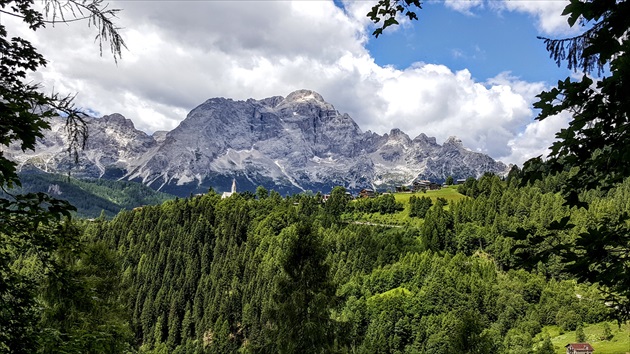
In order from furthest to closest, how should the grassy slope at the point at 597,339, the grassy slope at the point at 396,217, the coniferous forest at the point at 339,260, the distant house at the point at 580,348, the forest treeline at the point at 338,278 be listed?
the grassy slope at the point at 396,217 → the distant house at the point at 580,348 → the grassy slope at the point at 597,339 → the forest treeline at the point at 338,278 → the coniferous forest at the point at 339,260

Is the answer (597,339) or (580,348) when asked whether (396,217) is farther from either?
(580,348)

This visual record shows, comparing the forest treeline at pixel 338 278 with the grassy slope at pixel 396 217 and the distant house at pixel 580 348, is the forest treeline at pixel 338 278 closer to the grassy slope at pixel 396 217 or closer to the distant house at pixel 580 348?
the distant house at pixel 580 348

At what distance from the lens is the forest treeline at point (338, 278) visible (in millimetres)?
26750

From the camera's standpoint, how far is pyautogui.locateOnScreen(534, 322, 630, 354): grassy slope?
221 ft

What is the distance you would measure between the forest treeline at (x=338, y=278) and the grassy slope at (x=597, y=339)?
8.17 ft

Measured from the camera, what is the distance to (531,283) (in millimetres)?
98750

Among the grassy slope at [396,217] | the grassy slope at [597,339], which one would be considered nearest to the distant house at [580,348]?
the grassy slope at [597,339]

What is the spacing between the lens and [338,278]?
111 meters

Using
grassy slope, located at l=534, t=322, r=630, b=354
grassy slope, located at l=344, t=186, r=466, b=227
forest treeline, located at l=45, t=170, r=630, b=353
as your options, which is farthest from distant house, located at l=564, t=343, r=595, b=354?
grassy slope, located at l=344, t=186, r=466, b=227

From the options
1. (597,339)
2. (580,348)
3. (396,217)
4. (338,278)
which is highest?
(396,217)

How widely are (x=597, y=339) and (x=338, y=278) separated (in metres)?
57.6

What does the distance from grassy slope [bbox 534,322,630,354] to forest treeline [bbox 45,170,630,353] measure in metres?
2.49

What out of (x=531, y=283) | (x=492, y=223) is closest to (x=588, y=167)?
(x=531, y=283)

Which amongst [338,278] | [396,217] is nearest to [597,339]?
[338,278]
